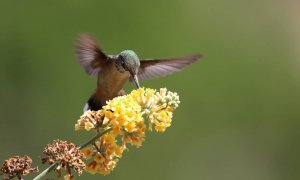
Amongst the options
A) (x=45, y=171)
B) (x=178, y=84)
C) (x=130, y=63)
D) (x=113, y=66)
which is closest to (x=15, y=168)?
(x=45, y=171)

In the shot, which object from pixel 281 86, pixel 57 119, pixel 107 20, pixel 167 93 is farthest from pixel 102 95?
pixel 281 86

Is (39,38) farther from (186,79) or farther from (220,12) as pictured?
(220,12)

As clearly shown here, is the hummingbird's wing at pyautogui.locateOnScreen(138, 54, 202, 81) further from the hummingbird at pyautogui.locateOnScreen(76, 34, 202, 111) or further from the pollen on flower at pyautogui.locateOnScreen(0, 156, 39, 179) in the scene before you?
the pollen on flower at pyautogui.locateOnScreen(0, 156, 39, 179)

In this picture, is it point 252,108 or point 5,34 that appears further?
point 252,108

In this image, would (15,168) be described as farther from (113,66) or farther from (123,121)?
(113,66)

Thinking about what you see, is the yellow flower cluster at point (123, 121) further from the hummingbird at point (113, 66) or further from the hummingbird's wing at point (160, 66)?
the hummingbird's wing at point (160, 66)

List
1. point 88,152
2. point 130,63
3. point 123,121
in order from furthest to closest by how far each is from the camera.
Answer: point 130,63 → point 88,152 → point 123,121
